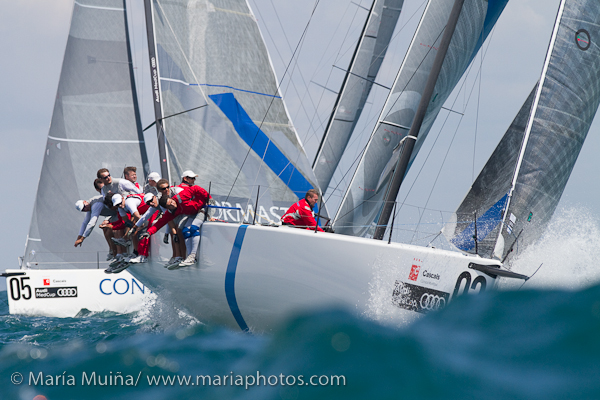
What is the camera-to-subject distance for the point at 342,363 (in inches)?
115

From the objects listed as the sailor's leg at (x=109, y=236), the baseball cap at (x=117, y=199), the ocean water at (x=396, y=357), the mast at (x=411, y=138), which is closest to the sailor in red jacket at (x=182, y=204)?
the baseball cap at (x=117, y=199)

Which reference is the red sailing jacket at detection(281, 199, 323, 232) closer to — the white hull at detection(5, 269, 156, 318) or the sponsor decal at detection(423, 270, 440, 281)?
the sponsor decal at detection(423, 270, 440, 281)

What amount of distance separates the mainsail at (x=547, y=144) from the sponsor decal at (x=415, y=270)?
73 cm

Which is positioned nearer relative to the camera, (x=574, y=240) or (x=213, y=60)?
(x=574, y=240)

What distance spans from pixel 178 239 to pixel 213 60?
3.32 metres

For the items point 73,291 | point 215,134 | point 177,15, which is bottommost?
point 73,291

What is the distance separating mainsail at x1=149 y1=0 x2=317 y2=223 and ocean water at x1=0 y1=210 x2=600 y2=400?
11.5 feet

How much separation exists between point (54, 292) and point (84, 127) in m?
2.86

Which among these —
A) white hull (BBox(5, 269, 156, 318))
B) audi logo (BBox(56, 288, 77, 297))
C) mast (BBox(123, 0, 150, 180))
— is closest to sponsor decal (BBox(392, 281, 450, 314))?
white hull (BBox(5, 269, 156, 318))

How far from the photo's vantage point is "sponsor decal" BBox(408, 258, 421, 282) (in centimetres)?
395

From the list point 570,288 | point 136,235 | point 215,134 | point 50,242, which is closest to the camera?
point 570,288

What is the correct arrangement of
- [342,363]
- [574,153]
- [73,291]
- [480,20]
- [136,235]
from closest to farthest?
[342,363], [574,153], [136,235], [480,20], [73,291]

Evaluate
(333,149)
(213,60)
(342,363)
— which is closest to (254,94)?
(213,60)

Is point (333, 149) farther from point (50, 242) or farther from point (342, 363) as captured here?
point (342, 363)
